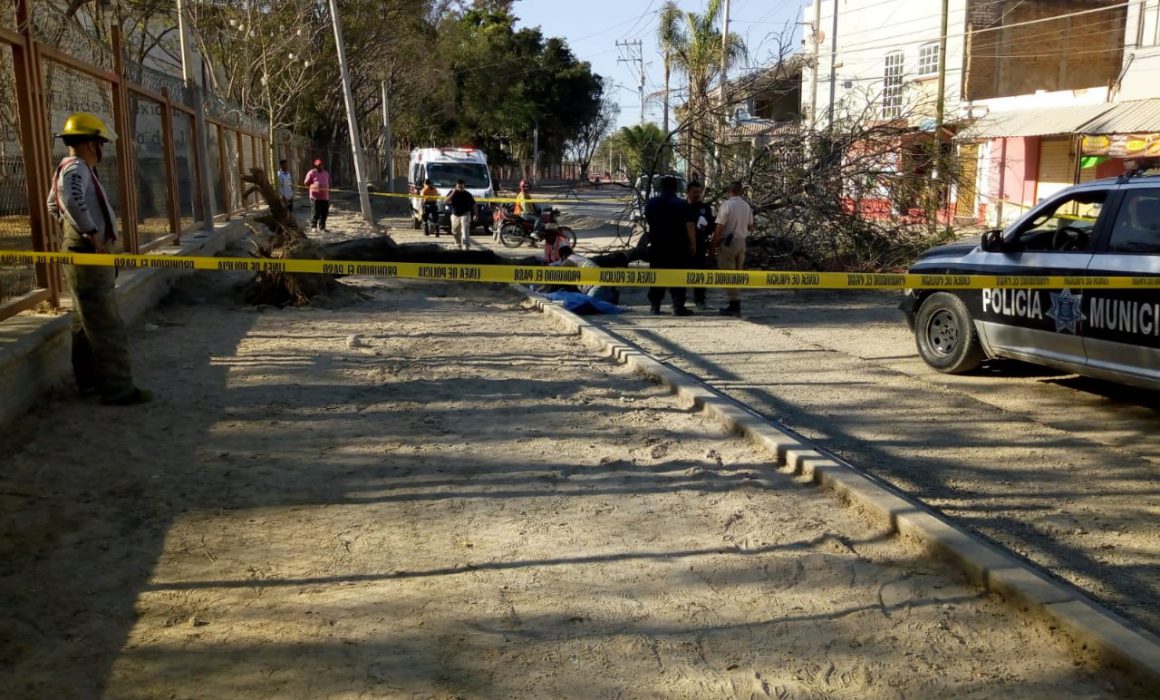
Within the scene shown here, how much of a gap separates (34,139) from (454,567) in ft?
16.6

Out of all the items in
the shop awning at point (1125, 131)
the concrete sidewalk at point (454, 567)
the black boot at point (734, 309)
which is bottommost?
the concrete sidewalk at point (454, 567)

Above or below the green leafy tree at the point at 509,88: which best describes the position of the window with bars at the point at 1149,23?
below

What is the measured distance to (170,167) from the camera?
12.8 m

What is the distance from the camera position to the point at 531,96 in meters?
61.6

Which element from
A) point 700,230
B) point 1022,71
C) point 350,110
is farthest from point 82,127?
point 1022,71

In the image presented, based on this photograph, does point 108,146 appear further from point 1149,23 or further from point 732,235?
point 1149,23

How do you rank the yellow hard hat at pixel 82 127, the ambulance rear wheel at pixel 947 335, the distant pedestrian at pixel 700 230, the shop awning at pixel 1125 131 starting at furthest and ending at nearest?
the shop awning at pixel 1125 131 → the distant pedestrian at pixel 700 230 → the ambulance rear wheel at pixel 947 335 → the yellow hard hat at pixel 82 127

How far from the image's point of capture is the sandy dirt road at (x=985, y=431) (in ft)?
14.9

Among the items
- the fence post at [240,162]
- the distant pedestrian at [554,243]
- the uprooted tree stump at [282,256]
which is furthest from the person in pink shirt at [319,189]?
the uprooted tree stump at [282,256]

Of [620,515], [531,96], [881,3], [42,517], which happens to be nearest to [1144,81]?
[881,3]

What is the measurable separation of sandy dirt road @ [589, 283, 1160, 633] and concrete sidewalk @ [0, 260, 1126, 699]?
0.75 m

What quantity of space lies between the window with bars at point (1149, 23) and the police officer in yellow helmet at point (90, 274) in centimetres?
2724

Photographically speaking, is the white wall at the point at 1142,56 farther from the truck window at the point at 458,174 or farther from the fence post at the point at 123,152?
the fence post at the point at 123,152

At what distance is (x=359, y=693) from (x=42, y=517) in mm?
2289
